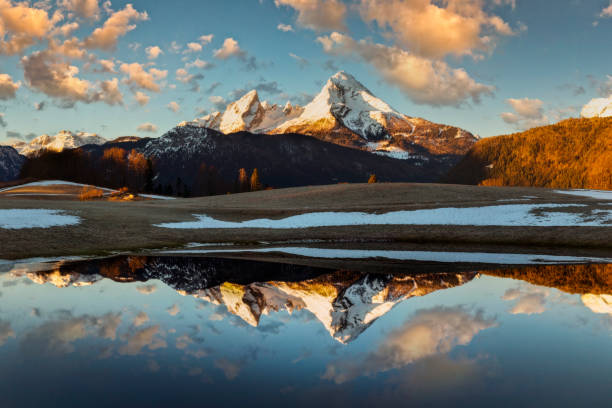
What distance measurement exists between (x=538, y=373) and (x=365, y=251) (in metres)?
22.0

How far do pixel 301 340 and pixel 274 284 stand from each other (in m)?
7.39

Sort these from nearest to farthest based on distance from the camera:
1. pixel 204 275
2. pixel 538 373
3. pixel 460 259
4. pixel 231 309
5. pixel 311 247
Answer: pixel 538 373
pixel 231 309
pixel 204 275
pixel 460 259
pixel 311 247

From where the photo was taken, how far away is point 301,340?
36.8 feet

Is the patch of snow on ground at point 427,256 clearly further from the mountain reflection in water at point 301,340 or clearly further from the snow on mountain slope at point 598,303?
the snow on mountain slope at point 598,303

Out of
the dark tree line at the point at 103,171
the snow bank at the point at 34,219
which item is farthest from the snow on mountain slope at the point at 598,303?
the dark tree line at the point at 103,171

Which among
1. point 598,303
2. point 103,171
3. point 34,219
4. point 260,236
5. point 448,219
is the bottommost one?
point 260,236

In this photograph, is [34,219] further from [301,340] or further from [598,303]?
[598,303]

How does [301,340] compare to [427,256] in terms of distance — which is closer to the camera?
[301,340]

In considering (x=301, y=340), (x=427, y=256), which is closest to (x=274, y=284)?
(x=301, y=340)

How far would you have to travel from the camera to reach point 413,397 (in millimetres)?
8055

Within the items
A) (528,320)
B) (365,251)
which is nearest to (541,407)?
(528,320)

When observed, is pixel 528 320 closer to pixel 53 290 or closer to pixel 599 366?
pixel 599 366

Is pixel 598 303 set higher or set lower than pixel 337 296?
higher

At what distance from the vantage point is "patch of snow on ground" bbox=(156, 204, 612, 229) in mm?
40188
